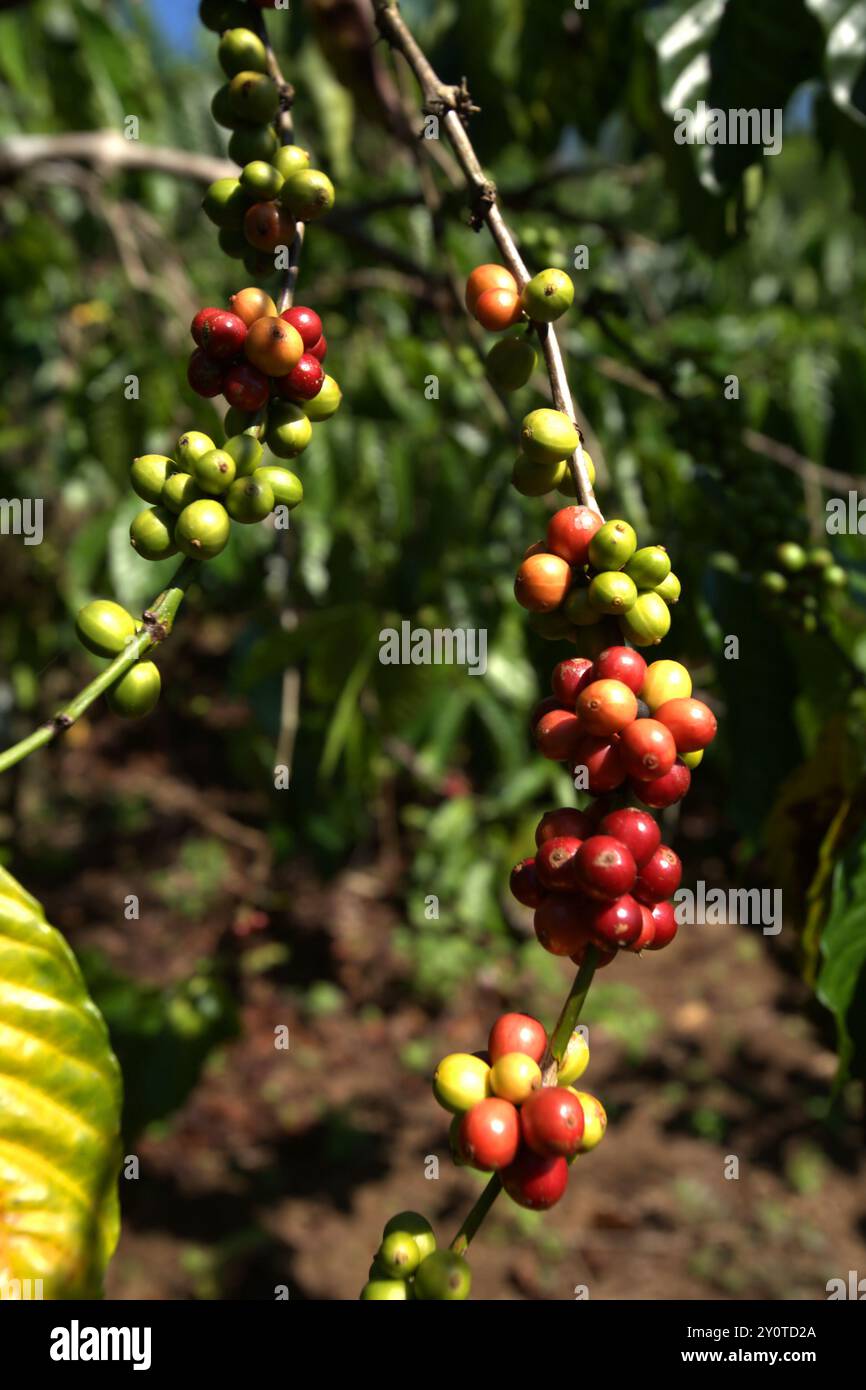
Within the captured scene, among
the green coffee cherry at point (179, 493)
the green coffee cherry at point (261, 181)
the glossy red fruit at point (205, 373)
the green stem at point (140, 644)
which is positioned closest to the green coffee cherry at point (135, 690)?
the green stem at point (140, 644)

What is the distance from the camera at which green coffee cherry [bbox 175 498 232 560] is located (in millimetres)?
771

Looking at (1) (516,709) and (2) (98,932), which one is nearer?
(1) (516,709)

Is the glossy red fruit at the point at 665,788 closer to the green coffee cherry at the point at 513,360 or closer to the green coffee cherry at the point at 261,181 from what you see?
the green coffee cherry at the point at 513,360

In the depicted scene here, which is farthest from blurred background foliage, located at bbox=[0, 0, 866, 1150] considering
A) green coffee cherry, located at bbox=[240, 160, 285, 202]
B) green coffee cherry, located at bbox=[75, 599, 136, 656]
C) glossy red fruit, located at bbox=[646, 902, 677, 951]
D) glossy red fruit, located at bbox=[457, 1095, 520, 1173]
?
→ green coffee cherry, located at bbox=[75, 599, 136, 656]

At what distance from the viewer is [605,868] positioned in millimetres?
679

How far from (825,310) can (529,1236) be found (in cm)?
497

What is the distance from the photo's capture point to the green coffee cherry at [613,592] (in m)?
0.74

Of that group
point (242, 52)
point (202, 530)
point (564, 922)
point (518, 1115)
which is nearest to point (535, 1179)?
point (518, 1115)

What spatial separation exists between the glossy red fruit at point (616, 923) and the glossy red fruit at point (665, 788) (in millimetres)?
75

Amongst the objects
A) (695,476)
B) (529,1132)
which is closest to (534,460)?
(529,1132)

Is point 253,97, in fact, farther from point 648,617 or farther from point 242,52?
point 648,617

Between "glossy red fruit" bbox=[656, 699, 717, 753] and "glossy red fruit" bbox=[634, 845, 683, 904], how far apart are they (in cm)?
8

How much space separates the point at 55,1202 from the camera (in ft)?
2.75
